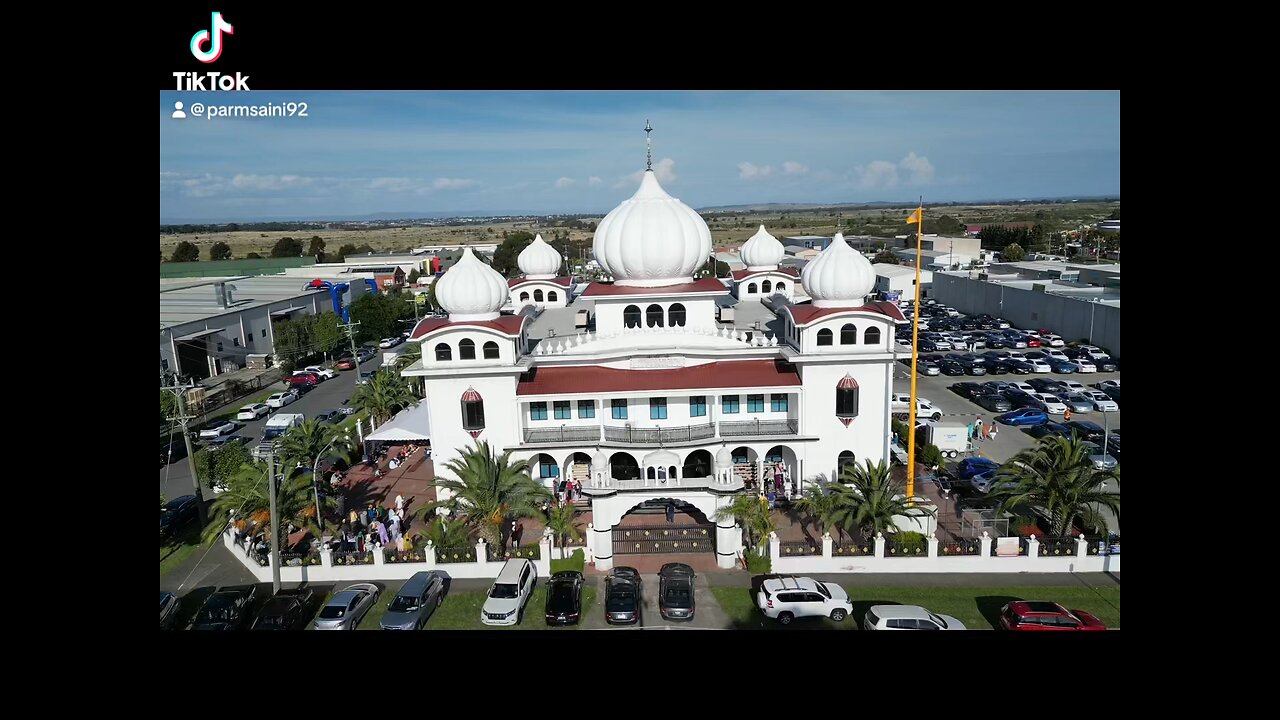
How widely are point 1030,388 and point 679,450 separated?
2582 centimetres

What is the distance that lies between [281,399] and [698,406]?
29287 mm

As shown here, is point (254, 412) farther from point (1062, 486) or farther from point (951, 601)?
point (1062, 486)

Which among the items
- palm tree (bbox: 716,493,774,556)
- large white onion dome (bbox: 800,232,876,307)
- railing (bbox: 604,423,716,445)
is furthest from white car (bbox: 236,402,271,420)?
large white onion dome (bbox: 800,232,876,307)

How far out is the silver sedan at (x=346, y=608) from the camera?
66.1 ft

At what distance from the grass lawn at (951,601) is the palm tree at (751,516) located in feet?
6.95

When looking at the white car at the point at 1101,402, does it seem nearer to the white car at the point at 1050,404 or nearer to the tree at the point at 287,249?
the white car at the point at 1050,404

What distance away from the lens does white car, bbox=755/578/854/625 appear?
66.5ft

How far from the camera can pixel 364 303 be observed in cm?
6188

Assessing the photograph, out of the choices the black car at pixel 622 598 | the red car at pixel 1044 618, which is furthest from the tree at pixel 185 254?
the red car at pixel 1044 618

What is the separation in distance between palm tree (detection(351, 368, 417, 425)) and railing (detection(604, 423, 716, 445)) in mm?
15140

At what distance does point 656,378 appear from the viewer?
28125mm

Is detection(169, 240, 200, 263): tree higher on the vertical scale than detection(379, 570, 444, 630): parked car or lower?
higher

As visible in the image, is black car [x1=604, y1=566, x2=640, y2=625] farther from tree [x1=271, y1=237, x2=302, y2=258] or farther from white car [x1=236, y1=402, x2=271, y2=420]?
tree [x1=271, y1=237, x2=302, y2=258]

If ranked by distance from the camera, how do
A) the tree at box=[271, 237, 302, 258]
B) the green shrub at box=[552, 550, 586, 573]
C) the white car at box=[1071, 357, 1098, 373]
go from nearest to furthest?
the green shrub at box=[552, 550, 586, 573], the white car at box=[1071, 357, 1098, 373], the tree at box=[271, 237, 302, 258]
